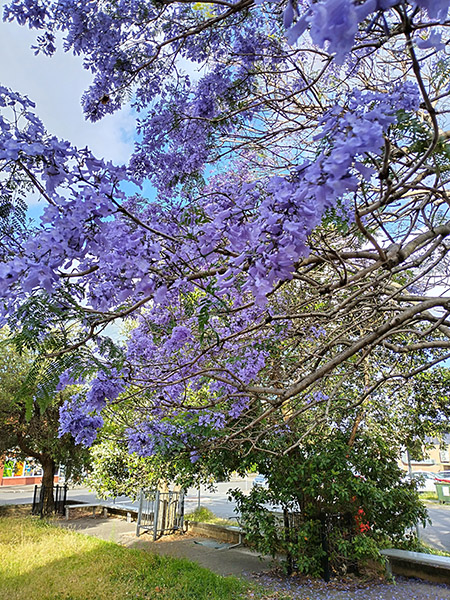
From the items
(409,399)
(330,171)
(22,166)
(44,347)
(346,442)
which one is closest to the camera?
(330,171)

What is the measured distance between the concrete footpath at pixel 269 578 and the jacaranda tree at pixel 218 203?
251 centimetres

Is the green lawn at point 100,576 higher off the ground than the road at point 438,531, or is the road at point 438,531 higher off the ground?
the green lawn at point 100,576

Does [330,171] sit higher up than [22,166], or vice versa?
[22,166]

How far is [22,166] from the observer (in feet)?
4.50

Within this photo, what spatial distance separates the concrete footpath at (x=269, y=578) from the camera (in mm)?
4922

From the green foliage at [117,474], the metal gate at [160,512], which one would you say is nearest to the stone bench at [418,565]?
the metal gate at [160,512]

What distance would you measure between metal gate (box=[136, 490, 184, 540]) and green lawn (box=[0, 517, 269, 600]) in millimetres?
1696

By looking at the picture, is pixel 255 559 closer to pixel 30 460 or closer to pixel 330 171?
pixel 330 171

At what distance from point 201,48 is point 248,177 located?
1337mm

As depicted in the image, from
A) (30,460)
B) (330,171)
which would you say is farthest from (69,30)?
(30,460)

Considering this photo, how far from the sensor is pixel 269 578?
5.64 metres

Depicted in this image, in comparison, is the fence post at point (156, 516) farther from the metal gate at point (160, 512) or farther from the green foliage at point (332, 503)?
the green foliage at point (332, 503)

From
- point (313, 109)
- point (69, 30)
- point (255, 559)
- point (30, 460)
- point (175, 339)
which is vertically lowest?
point (255, 559)

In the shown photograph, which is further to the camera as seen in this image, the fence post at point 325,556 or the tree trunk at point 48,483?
the tree trunk at point 48,483
